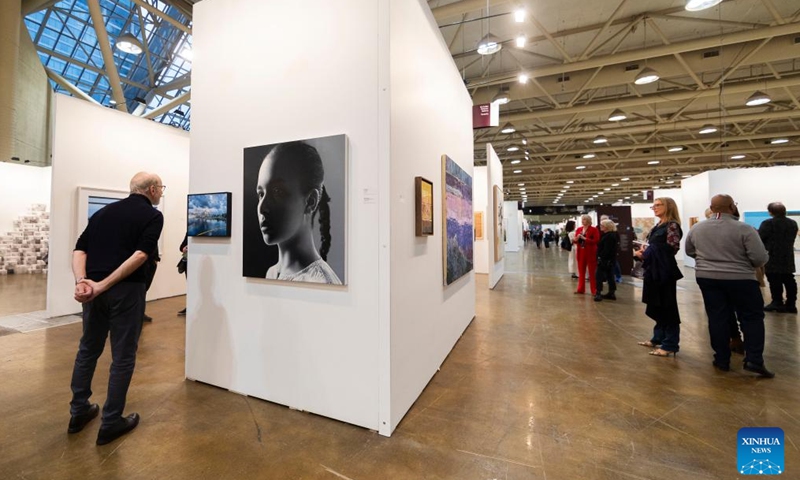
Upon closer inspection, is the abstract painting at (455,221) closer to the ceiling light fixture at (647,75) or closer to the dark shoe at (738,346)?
the dark shoe at (738,346)

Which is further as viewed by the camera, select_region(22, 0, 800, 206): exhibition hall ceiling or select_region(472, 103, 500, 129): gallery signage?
select_region(472, 103, 500, 129): gallery signage

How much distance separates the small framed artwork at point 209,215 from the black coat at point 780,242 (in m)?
6.79

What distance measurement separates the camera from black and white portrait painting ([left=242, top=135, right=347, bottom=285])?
6.63ft

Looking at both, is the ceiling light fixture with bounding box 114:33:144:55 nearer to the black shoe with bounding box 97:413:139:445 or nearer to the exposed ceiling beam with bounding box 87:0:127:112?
the exposed ceiling beam with bounding box 87:0:127:112

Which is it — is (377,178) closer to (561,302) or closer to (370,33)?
(370,33)

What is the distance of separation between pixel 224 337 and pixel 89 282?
95 cm

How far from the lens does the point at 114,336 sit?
73.6 inches

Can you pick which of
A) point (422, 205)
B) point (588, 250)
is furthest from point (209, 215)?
point (588, 250)

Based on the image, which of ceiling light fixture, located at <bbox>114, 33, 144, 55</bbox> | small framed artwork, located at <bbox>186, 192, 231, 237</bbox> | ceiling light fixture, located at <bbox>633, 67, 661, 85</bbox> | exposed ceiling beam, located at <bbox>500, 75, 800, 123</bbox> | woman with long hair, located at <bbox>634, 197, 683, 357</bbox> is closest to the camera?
small framed artwork, located at <bbox>186, 192, 231, 237</bbox>

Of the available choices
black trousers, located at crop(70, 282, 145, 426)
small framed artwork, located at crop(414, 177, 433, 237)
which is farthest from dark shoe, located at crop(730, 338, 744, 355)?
black trousers, located at crop(70, 282, 145, 426)

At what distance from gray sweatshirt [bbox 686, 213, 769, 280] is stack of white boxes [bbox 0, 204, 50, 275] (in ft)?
46.7

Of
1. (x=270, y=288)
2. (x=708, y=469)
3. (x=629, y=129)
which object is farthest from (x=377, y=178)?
(x=629, y=129)

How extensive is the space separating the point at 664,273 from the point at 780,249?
3.30 m

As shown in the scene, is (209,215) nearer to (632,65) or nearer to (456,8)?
(456,8)
